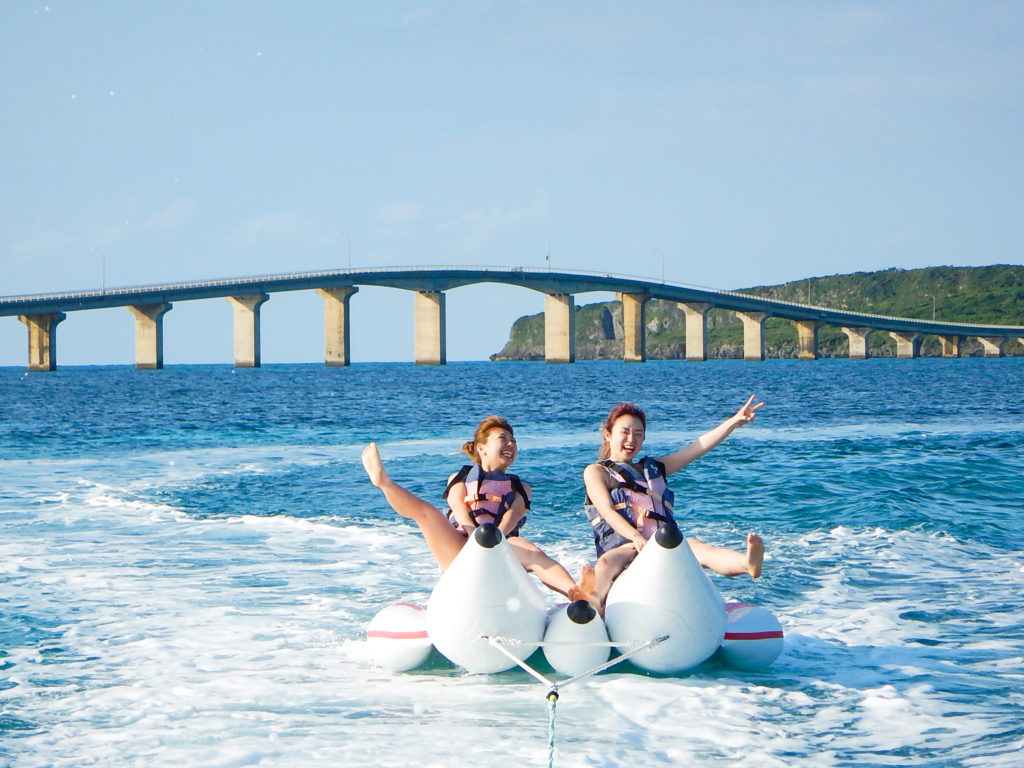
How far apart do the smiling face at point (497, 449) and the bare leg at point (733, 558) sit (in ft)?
3.92

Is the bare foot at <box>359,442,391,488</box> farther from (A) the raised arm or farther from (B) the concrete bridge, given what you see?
(B) the concrete bridge

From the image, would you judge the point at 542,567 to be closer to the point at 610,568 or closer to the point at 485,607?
the point at 610,568

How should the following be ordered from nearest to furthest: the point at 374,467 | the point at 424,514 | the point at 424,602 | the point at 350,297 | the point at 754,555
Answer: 1. the point at 374,467
2. the point at 754,555
3. the point at 424,514
4. the point at 424,602
5. the point at 350,297

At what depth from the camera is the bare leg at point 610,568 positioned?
6453 millimetres

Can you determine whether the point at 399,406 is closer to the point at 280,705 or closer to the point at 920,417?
the point at 920,417

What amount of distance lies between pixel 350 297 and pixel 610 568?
8848 centimetres

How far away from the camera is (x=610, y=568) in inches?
255

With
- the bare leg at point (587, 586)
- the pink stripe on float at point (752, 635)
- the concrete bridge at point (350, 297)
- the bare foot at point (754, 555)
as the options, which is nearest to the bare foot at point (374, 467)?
the bare leg at point (587, 586)

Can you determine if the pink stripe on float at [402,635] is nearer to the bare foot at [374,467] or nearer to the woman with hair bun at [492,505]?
the woman with hair bun at [492,505]

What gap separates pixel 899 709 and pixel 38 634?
223 inches

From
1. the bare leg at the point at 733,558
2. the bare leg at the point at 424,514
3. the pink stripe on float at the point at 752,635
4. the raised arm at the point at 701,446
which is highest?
the raised arm at the point at 701,446

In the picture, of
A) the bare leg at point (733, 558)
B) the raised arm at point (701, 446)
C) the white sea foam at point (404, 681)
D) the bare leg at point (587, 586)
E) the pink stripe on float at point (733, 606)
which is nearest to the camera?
the white sea foam at point (404, 681)

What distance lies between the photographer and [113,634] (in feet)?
25.0

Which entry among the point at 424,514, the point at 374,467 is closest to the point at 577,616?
the point at 424,514
